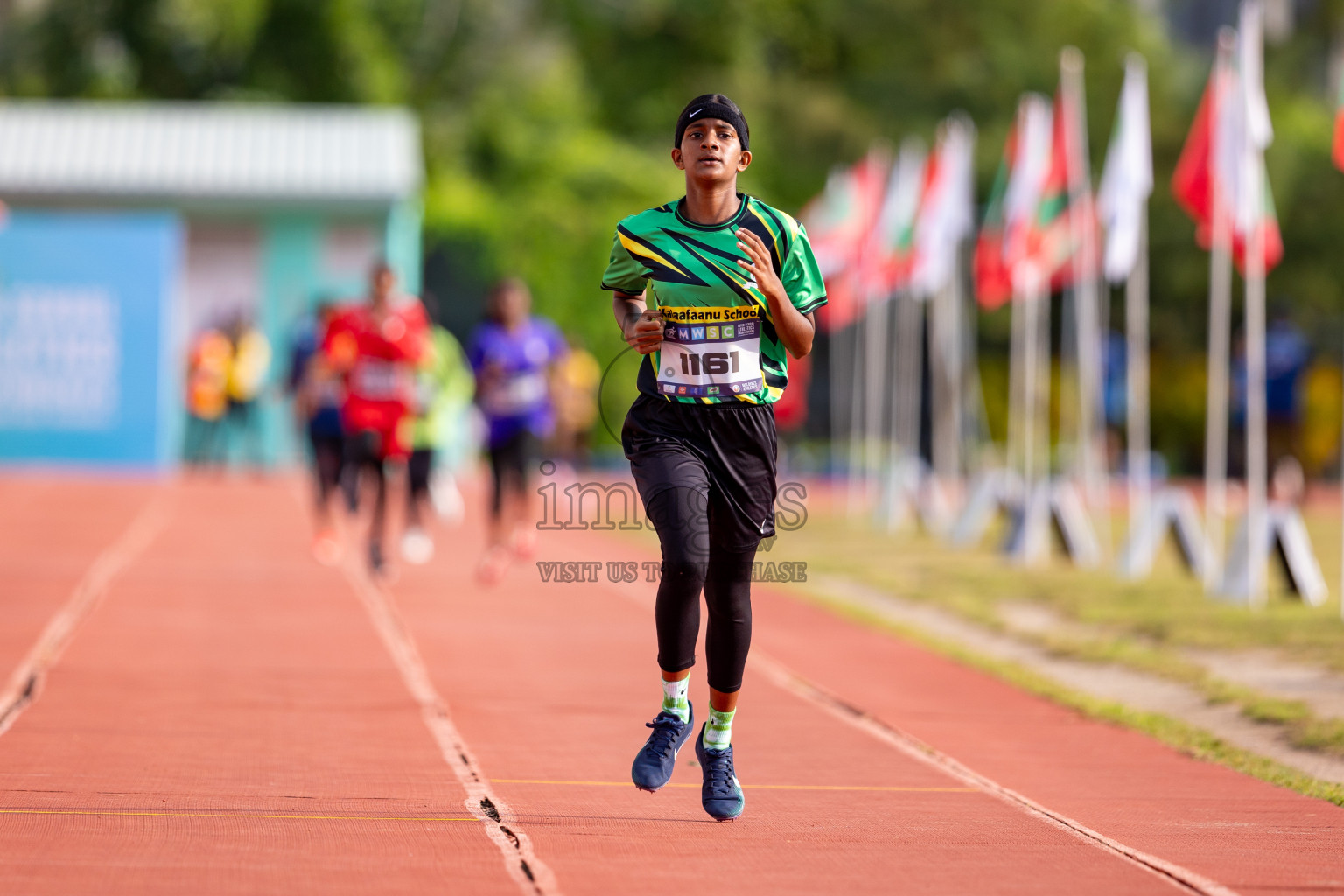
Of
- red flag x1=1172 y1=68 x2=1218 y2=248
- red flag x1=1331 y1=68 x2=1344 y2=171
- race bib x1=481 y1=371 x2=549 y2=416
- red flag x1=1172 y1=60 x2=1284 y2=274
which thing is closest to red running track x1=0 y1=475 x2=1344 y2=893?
race bib x1=481 y1=371 x2=549 y2=416

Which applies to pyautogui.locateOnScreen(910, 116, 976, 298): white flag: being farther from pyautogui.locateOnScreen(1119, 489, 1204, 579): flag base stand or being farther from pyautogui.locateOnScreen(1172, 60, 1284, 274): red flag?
pyautogui.locateOnScreen(1172, 60, 1284, 274): red flag

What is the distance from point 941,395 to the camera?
29.2 m

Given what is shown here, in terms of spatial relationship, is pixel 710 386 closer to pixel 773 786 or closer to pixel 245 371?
pixel 773 786

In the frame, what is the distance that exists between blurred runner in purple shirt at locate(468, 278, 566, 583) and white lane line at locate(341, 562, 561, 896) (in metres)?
1.61

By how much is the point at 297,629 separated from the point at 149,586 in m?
2.43

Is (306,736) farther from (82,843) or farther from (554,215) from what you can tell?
(554,215)

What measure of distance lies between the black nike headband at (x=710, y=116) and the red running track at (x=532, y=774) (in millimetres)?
1990

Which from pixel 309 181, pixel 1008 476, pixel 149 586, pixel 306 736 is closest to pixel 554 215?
pixel 309 181

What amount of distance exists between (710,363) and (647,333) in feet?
0.67

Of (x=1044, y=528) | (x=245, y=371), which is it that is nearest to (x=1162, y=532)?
(x=1044, y=528)

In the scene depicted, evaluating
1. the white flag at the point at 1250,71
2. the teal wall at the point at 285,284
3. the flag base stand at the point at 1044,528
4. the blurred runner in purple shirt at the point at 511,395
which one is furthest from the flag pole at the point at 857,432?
the white flag at the point at 1250,71

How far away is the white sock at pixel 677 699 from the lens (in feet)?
19.3

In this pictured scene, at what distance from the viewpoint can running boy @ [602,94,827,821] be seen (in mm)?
5750

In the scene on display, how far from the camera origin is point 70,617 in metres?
10.9
